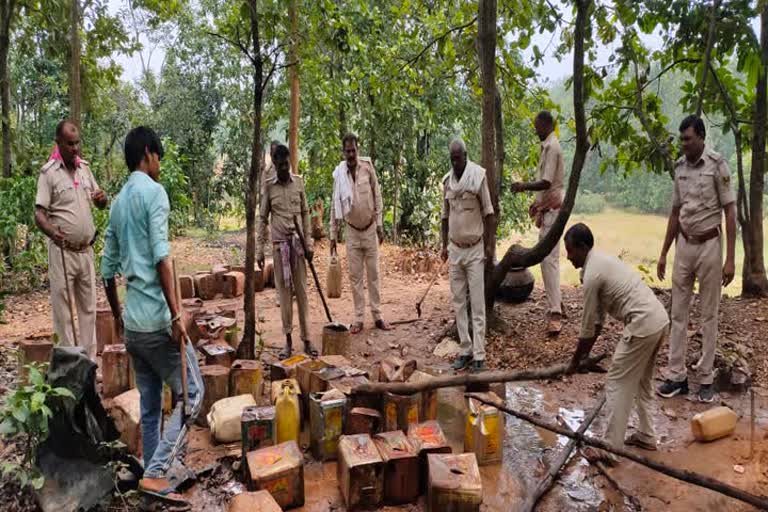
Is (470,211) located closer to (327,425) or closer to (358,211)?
(358,211)

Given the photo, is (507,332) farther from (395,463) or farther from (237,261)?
(237,261)

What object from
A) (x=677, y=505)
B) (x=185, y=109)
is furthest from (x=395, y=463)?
(x=185, y=109)

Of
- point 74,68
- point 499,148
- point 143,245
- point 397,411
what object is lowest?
point 397,411

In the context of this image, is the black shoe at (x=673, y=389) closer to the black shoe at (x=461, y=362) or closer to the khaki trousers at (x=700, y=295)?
the khaki trousers at (x=700, y=295)

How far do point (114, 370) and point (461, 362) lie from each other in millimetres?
2828

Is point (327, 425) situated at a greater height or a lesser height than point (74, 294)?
lesser

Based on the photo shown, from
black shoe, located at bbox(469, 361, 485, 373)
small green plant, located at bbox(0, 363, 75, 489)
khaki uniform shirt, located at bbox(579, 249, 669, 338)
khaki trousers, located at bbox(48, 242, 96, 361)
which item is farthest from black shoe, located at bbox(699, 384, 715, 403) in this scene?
khaki trousers, located at bbox(48, 242, 96, 361)

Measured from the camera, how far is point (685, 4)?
5.50 m

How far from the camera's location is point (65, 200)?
13.6 ft

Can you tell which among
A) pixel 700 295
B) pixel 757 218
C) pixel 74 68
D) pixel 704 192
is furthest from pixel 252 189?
pixel 757 218

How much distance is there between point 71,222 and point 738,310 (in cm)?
637

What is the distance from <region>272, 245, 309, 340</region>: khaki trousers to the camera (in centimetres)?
513

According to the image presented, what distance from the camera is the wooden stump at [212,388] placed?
3912 mm

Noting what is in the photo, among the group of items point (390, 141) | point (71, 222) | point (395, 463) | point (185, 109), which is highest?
point (185, 109)
